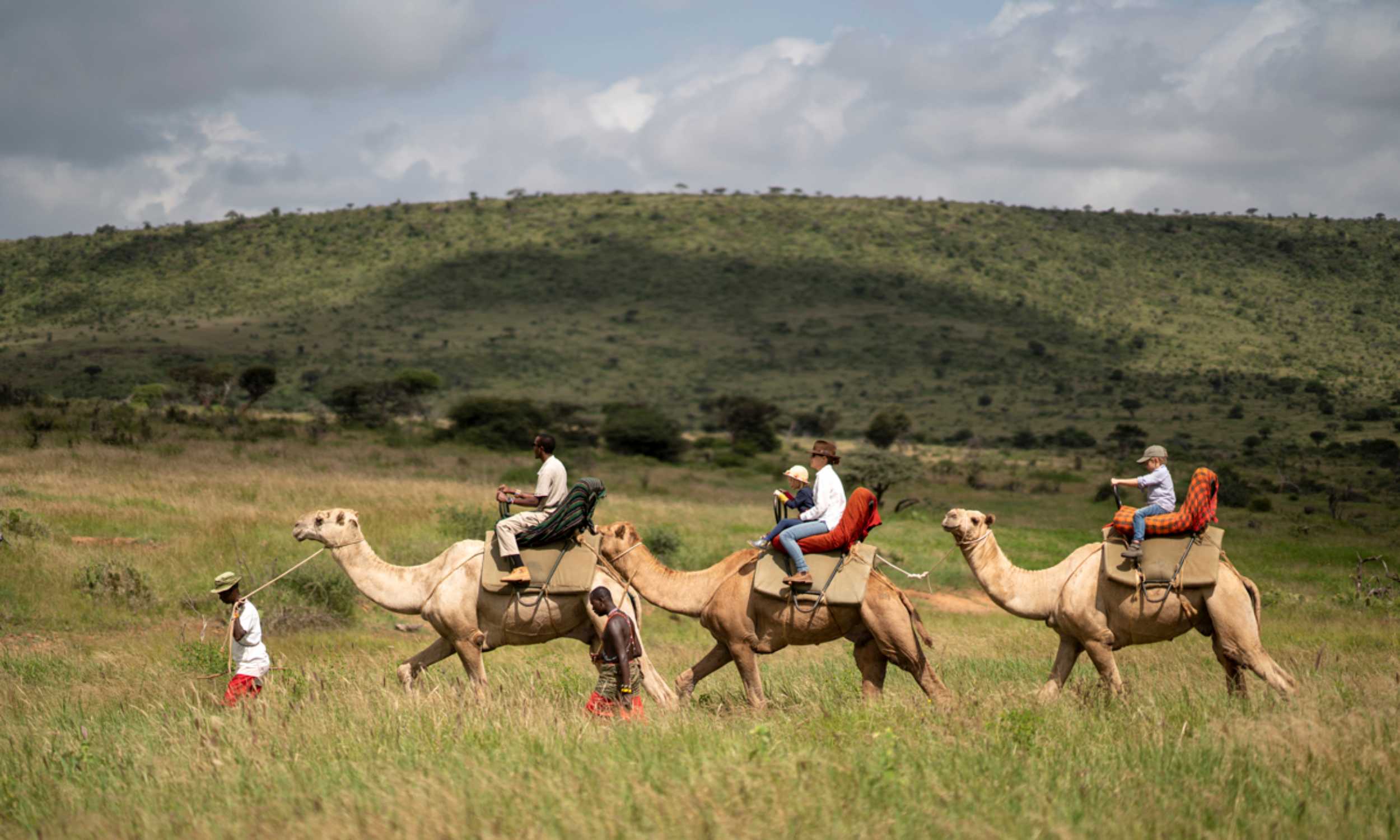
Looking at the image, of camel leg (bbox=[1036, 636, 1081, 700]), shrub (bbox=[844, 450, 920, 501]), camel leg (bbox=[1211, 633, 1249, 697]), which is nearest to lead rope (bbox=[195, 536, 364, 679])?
camel leg (bbox=[1036, 636, 1081, 700])

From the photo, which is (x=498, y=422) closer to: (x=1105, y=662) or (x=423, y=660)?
(x=423, y=660)

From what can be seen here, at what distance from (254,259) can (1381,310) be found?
9447 cm

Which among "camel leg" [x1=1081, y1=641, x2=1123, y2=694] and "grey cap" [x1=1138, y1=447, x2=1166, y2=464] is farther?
"grey cap" [x1=1138, y1=447, x2=1166, y2=464]

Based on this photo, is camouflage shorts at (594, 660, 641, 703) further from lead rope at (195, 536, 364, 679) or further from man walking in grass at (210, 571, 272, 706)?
man walking in grass at (210, 571, 272, 706)

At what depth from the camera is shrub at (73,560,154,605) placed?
1697cm

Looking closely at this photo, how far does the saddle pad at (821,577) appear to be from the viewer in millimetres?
10352

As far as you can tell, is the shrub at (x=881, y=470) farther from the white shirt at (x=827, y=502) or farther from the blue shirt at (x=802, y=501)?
the white shirt at (x=827, y=502)

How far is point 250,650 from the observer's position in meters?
10.3

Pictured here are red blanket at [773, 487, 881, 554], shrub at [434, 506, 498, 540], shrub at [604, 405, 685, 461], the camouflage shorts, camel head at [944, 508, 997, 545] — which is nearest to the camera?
the camouflage shorts

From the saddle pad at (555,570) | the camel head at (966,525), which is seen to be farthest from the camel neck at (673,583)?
the camel head at (966,525)

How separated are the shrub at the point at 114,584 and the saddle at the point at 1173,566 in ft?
44.2

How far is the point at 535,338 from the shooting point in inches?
3883

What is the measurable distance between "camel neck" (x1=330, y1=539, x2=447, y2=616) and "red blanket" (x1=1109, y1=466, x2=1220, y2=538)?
6357mm

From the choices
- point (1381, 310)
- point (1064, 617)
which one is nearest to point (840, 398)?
point (1381, 310)
